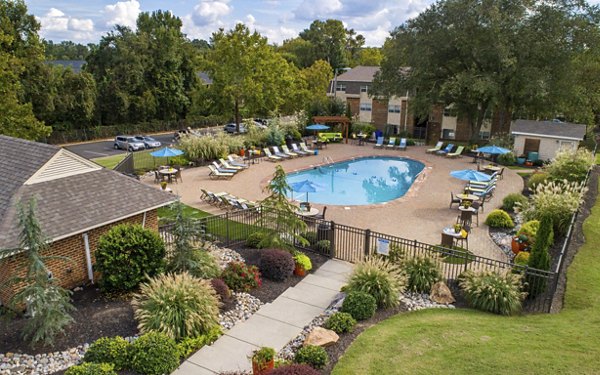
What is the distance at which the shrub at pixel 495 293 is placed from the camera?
10.6 metres

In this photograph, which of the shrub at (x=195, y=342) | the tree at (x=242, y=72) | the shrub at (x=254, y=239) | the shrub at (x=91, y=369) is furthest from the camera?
the tree at (x=242, y=72)

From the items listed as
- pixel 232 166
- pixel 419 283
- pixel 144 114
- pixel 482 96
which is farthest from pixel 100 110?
pixel 419 283

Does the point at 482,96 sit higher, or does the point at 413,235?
the point at 482,96

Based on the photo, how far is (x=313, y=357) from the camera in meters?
8.30

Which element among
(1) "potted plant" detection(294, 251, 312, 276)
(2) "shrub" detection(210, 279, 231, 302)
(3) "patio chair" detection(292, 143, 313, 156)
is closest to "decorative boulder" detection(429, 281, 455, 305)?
(1) "potted plant" detection(294, 251, 312, 276)

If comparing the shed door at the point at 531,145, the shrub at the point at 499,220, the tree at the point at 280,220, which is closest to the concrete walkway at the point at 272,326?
the tree at the point at 280,220

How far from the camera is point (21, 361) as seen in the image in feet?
27.9

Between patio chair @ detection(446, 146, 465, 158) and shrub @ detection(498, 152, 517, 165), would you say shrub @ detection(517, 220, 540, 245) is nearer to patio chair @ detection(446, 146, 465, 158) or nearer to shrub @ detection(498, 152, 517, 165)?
shrub @ detection(498, 152, 517, 165)

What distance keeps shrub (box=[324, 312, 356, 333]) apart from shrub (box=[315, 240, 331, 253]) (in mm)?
4835

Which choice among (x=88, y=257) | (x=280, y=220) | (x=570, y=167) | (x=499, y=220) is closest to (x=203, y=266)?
(x=88, y=257)

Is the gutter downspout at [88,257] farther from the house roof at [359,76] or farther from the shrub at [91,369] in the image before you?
the house roof at [359,76]

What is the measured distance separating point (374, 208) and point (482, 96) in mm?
18942

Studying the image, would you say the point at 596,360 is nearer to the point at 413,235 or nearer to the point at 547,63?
the point at 413,235

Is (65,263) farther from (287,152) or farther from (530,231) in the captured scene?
(287,152)
